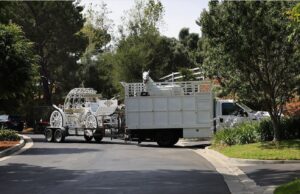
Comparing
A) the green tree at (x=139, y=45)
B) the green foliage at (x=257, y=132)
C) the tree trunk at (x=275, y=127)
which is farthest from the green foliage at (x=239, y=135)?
the green tree at (x=139, y=45)

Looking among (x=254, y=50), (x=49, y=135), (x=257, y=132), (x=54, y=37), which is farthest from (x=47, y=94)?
(x=254, y=50)

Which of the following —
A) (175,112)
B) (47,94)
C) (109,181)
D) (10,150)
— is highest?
(47,94)

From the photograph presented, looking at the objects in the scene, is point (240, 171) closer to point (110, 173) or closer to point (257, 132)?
point (110, 173)

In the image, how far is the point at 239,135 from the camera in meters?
23.0

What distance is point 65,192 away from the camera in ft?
40.7

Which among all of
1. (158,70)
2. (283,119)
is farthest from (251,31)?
(158,70)

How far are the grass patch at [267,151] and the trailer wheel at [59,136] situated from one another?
11.9m

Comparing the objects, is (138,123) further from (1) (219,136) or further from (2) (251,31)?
(2) (251,31)

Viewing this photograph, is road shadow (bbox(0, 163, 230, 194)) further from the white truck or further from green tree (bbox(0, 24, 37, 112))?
the white truck

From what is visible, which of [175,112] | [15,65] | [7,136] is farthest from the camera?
[7,136]

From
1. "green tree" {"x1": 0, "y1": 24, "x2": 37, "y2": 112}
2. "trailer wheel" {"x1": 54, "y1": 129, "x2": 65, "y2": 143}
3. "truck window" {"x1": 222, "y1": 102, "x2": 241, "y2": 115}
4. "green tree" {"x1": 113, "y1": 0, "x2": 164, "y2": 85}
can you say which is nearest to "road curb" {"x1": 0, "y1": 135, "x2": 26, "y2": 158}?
"green tree" {"x1": 0, "y1": 24, "x2": 37, "y2": 112}

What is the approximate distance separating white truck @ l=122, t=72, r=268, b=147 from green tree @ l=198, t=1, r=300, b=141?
5349 mm

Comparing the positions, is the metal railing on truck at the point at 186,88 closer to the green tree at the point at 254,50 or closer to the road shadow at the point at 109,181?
the green tree at the point at 254,50

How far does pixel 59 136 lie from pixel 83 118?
5.87ft
